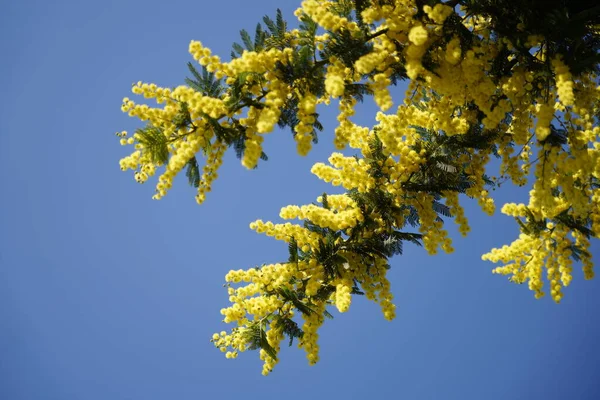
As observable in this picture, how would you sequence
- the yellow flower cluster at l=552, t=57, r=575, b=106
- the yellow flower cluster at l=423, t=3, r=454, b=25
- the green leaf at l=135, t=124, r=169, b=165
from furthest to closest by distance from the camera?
the green leaf at l=135, t=124, r=169, b=165, the yellow flower cluster at l=423, t=3, r=454, b=25, the yellow flower cluster at l=552, t=57, r=575, b=106

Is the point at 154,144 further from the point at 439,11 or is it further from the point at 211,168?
the point at 439,11

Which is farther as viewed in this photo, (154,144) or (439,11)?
(154,144)

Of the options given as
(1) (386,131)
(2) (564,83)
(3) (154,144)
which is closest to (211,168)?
(3) (154,144)

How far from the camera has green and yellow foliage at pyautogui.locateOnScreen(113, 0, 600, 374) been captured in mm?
4871

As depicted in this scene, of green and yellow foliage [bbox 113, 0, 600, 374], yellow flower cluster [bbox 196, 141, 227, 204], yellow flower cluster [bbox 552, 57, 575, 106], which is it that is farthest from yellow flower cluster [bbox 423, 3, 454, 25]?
yellow flower cluster [bbox 196, 141, 227, 204]

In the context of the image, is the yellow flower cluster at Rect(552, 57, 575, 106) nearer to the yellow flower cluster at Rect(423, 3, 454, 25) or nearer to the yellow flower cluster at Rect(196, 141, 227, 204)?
the yellow flower cluster at Rect(423, 3, 454, 25)

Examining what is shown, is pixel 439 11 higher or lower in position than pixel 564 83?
higher

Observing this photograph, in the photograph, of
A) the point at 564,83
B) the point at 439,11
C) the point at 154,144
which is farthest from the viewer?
the point at 154,144

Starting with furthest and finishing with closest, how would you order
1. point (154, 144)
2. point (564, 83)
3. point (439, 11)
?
point (154, 144) < point (439, 11) < point (564, 83)

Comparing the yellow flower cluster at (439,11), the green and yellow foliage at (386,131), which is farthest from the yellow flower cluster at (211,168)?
the yellow flower cluster at (439,11)

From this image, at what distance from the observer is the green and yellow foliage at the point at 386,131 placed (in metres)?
4.87

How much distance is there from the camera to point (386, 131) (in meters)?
5.74

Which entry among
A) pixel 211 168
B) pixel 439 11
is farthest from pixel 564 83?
pixel 211 168

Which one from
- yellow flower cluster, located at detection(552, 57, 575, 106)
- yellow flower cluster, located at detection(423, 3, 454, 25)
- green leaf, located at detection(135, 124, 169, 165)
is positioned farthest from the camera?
green leaf, located at detection(135, 124, 169, 165)
